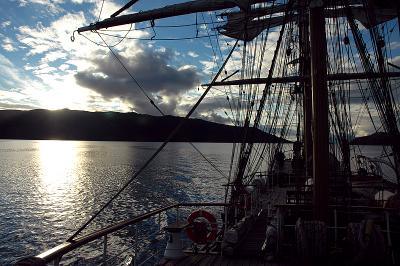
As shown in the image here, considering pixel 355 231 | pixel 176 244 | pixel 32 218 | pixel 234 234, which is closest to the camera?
pixel 355 231

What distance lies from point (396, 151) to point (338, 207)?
21.2ft

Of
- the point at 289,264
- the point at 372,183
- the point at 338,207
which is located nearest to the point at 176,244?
the point at 289,264

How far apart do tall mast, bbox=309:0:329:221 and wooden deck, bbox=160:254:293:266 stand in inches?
68.1

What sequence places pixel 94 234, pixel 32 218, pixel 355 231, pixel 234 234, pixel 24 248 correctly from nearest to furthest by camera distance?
pixel 94 234, pixel 355 231, pixel 234 234, pixel 24 248, pixel 32 218

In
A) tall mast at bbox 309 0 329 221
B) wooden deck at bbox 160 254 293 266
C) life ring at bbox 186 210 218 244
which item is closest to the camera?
tall mast at bbox 309 0 329 221

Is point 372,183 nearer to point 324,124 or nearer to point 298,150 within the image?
point 324,124

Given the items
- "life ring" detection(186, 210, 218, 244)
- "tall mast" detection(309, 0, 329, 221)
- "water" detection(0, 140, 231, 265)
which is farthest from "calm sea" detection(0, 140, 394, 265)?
"tall mast" detection(309, 0, 329, 221)

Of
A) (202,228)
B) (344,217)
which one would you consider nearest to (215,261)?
(202,228)

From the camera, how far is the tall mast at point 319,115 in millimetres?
7652

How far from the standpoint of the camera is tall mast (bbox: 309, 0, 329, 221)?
25.1 feet

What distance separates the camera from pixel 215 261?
8.20 meters

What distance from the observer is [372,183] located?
15273 millimetres

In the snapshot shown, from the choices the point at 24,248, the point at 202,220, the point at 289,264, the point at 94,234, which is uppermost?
the point at 94,234

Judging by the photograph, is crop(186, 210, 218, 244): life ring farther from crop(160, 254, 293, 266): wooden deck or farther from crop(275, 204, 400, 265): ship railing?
crop(275, 204, 400, 265): ship railing
